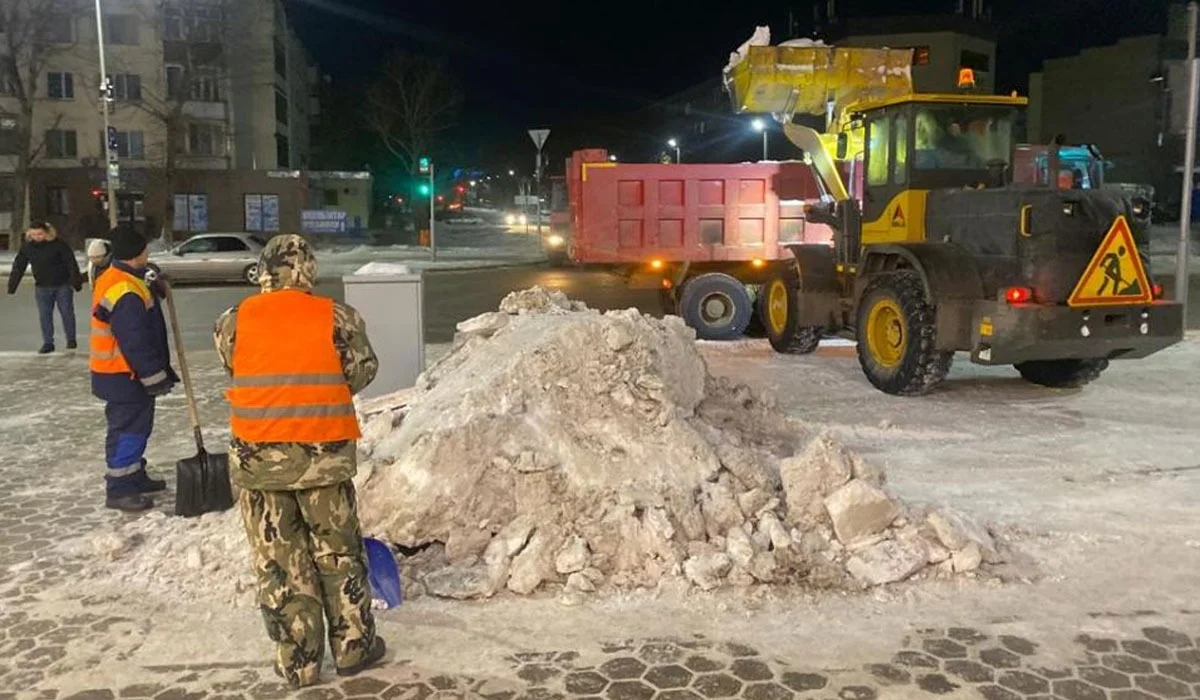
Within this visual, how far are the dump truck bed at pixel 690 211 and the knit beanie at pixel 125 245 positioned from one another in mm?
8021

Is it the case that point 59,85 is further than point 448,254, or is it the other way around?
point 59,85

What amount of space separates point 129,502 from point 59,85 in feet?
147

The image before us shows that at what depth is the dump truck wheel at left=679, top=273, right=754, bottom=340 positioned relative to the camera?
13664 mm

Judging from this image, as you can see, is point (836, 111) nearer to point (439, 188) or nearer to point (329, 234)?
point (329, 234)

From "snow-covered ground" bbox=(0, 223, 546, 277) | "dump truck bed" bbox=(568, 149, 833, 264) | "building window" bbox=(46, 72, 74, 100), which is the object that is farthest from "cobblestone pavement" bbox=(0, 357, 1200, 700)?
"building window" bbox=(46, 72, 74, 100)

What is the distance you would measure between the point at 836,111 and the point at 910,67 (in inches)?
42.0

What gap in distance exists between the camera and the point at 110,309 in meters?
5.96

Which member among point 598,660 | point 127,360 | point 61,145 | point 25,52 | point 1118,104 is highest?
point 25,52

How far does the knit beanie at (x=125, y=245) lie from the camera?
602 centimetres

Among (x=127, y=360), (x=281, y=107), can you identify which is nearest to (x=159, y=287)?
(x=127, y=360)

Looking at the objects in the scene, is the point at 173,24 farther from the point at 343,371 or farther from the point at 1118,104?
the point at 343,371

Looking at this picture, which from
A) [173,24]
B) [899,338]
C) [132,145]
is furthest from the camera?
[132,145]

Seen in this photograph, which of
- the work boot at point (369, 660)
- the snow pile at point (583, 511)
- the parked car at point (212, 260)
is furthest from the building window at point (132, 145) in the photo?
the work boot at point (369, 660)

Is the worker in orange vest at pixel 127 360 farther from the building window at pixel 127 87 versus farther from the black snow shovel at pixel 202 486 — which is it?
the building window at pixel 127 87
